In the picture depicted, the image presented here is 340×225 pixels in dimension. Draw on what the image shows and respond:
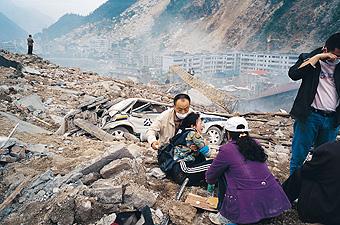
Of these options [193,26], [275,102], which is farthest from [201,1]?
[275,102]

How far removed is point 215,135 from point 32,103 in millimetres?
5733

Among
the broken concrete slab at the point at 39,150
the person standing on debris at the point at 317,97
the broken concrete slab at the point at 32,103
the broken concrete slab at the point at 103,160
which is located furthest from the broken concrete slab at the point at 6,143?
the broken concrete slab at the point at 32,103

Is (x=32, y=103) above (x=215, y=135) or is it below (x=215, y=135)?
above

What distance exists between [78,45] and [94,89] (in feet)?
451

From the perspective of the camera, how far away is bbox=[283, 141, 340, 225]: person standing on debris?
109 inches

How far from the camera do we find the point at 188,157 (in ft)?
13.1

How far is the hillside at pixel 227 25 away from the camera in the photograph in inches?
2279

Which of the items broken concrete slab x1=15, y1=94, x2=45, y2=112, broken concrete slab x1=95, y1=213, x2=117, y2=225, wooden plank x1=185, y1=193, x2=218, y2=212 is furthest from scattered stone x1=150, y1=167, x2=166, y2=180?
broken concrete slab x1=15, y1=94, x2=45, y2=112

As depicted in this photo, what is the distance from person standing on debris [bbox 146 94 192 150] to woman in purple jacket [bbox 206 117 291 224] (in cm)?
145

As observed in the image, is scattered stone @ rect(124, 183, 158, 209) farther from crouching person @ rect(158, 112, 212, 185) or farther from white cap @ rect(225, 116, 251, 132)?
white cap @ rect(225, 116, 251, 132)

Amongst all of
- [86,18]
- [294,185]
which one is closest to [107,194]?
[294,185]

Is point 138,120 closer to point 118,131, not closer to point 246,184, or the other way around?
point 118,131

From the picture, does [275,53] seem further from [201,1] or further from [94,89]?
[94,89]

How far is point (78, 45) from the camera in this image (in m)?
142
